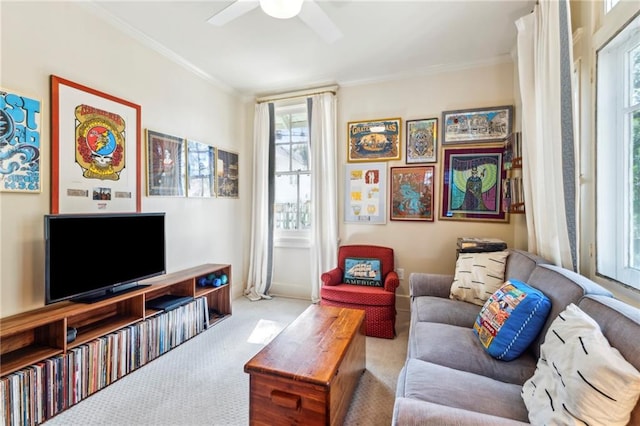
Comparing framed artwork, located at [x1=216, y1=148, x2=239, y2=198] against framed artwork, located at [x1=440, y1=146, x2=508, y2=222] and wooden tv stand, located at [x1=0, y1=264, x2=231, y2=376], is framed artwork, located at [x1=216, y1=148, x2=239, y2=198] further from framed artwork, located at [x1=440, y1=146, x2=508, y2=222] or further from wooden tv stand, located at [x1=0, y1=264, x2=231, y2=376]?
framed artwork, located at [x1=440, y1=146, x2=508, y2=222]

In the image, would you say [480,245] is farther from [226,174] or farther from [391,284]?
[226,174]

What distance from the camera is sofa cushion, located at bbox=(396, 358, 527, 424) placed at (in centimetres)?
107

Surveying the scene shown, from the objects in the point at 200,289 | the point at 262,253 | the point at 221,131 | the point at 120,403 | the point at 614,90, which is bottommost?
the point at 120,403

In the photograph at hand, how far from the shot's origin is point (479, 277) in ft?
7.43

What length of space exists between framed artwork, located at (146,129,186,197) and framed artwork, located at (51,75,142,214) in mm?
128

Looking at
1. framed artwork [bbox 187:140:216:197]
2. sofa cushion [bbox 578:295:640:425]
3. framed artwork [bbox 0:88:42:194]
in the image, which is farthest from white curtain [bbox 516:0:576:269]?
framed artwork [bbox 0:88:42:194]

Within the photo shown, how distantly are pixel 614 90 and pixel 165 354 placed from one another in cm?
357

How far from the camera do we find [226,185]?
12.0ft

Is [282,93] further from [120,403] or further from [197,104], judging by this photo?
[120,403]

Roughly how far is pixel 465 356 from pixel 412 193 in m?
2.07

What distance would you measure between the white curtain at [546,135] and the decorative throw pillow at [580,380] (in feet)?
2.95

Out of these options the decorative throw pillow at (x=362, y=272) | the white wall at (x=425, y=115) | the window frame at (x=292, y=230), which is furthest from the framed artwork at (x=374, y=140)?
the decorative throw pillow at (x=362, y=272)

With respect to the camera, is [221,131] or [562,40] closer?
[562,40]

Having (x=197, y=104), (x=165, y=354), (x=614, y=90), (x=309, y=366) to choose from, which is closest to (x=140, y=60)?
(x=197, y=104)
